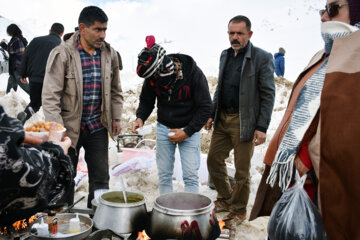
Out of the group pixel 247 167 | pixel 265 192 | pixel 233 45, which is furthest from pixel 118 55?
pixel 265 192

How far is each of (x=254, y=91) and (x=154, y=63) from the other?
1.41 metres

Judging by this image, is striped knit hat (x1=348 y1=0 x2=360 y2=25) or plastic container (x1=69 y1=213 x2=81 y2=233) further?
plastic container (x1=69 y1=213 x2=81 y2=233)

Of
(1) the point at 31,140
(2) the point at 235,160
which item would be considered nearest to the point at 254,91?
(2) the point at 235,160

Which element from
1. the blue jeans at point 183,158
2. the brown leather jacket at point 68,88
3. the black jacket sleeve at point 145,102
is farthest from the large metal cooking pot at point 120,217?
the black jacket sleeve at point 145,102

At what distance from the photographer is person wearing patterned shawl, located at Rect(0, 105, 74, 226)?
1143mm

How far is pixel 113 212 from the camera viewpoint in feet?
6.66

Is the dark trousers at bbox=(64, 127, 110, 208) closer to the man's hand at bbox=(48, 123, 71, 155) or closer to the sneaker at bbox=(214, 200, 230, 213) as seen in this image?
the sneaker at bbox=(214, 200, 230, 213)

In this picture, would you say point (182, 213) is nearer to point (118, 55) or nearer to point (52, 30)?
point (118, 55)

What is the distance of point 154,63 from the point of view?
331cm

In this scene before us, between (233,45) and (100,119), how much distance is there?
2.02 meters

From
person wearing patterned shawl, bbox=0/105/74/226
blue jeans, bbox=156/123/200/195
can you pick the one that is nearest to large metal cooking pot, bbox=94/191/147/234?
person wearing patterned shawl, bbox=0/105/74/226

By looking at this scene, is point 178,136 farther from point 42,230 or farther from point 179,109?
point 42,230

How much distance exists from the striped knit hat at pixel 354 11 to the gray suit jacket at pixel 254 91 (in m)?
1.99

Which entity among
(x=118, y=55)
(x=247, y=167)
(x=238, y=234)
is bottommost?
(x=238, y=234)
